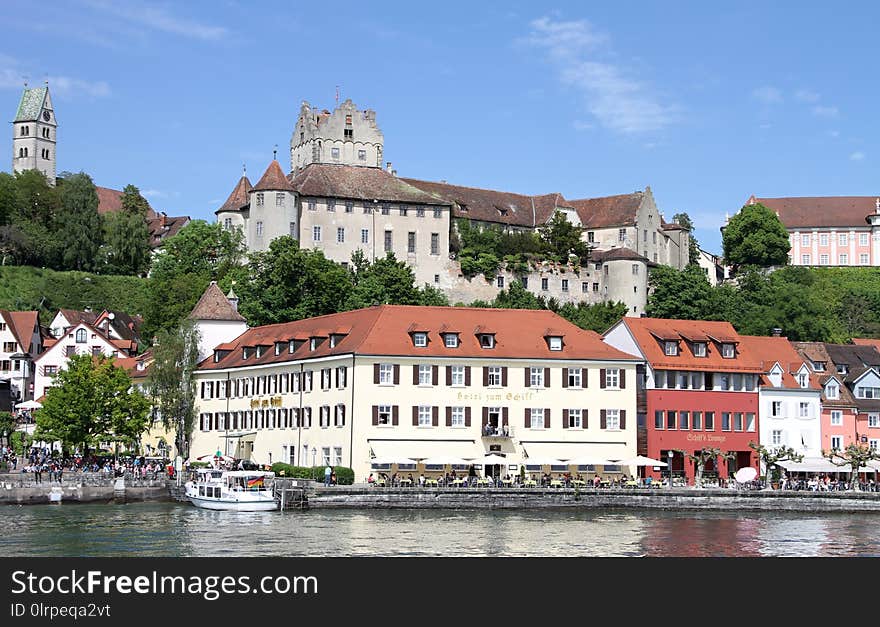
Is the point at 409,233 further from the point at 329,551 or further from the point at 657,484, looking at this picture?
the point at 329,551

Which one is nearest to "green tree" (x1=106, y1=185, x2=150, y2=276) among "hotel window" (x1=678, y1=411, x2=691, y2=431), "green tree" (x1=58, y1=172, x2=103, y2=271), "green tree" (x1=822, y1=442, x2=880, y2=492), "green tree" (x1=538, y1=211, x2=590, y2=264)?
"green tree" (x1=58, y1=172, x2=103, y2=271)

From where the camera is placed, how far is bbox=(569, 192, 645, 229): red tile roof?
148 m

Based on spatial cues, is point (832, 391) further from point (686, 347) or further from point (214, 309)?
point (214, 309)

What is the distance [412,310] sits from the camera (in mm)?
81625

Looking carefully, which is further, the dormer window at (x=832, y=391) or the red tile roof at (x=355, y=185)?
the red tile roof at (x=355, y=185)

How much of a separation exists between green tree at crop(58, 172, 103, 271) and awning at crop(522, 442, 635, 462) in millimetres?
83838

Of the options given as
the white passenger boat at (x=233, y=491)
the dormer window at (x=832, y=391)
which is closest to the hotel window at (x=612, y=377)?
the dormer window at (x=832, y=391)

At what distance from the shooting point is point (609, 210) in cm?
15075

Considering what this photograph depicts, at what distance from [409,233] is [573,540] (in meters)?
81.2

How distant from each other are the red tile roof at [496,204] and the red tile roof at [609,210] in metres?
2.40

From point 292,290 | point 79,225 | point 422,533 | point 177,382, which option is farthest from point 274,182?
point 422,533

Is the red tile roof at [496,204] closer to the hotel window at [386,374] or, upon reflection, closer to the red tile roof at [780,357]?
the red tile roof at [780,357]

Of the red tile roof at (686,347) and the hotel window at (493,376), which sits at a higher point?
the red tile roof at (686,347)

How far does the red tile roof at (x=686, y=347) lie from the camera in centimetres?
8650
